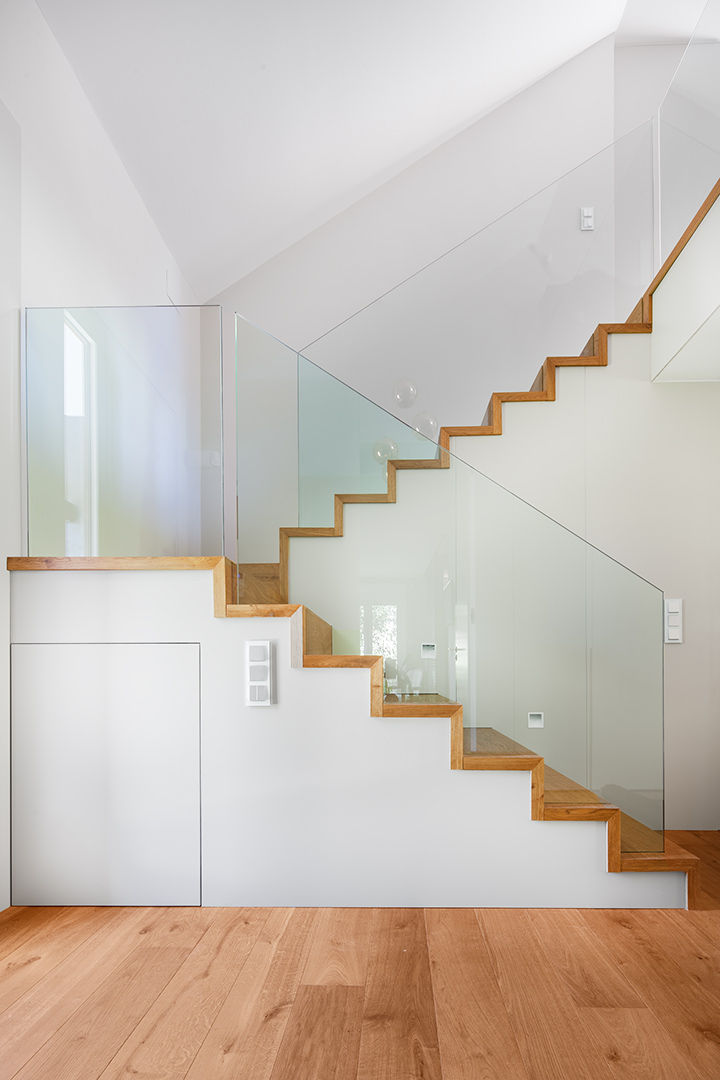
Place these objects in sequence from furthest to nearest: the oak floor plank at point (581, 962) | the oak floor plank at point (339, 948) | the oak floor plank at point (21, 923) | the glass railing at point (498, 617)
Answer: the glass railing at point (498, 617) → the oak floor plank at point (21, 923) → the oak floor plank at point (339, 948) → the oak floor plank at point (581, 962)

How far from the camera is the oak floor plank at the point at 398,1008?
71.8 inches

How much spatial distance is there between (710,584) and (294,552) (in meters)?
2.12

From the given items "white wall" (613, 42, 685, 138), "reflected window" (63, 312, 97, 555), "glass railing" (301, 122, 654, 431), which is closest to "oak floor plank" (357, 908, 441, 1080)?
"reflected window" (63, 312, 97, 555)

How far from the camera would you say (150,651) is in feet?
9.62

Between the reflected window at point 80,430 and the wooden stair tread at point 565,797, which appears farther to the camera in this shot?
the reflected window at point 80,430

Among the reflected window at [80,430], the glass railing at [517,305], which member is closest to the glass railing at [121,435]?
the reflected window at [80,430]

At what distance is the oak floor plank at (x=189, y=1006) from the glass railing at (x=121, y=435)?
127cm

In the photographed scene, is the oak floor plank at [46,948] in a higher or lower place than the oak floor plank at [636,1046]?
lower

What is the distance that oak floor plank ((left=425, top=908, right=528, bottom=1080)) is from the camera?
183cm

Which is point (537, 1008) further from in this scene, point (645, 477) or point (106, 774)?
point (645, 477)

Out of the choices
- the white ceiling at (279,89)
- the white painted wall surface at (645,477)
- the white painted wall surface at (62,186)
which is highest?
the white ceiling at (279,89)

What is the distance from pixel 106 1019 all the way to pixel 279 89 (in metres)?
3.95

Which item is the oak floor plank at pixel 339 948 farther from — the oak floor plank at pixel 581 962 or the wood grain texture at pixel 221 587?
the wood grain texture at pixel 221 587

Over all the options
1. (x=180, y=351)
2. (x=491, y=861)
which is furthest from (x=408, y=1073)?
(x=180, y=351)
